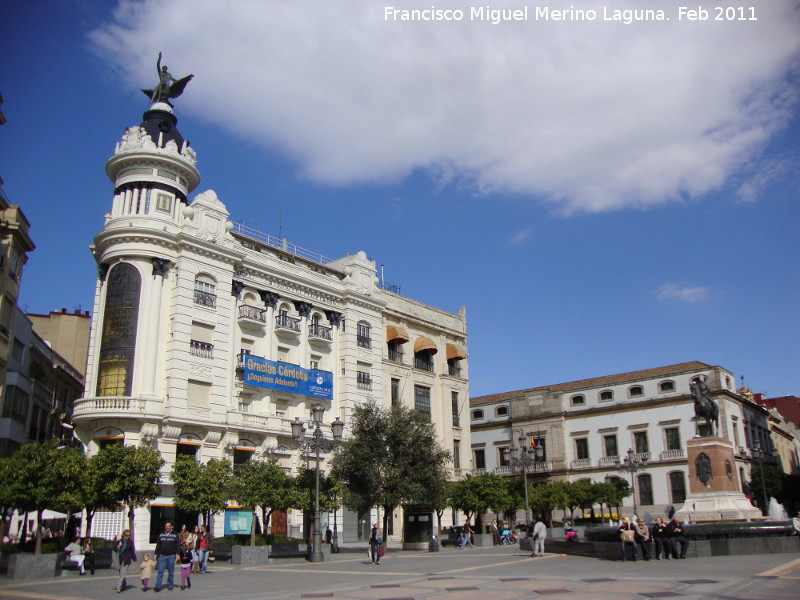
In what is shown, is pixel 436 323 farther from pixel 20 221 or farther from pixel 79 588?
pixel 79 588

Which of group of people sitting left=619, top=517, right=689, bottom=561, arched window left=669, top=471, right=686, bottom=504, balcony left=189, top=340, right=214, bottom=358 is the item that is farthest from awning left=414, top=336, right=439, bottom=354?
group of people sitting left=619, top=517, right=689, bottom=561

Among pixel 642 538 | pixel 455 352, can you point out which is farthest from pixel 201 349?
pixel 642 538

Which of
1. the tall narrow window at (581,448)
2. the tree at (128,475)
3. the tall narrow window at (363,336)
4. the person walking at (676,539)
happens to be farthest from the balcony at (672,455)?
the tree at (128,475)

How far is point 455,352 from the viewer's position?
53406 millimetres

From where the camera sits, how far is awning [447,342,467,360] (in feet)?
174

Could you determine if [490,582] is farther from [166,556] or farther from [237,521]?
[237,521]

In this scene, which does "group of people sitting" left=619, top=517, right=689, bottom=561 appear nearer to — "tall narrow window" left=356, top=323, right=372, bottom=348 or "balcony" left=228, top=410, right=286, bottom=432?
"balcony" left=228, top=410, right=286, bottom=432

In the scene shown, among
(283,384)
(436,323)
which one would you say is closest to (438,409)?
(436,323)

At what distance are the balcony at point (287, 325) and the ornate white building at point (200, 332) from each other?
12 centimetres

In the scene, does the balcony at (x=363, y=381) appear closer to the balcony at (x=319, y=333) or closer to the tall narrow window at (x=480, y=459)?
the balcony at (x=319, y=333)

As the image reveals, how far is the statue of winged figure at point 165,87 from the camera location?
41.9m

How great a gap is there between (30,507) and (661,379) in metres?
50.8

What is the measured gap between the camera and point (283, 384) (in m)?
40.4

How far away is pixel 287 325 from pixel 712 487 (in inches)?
952
